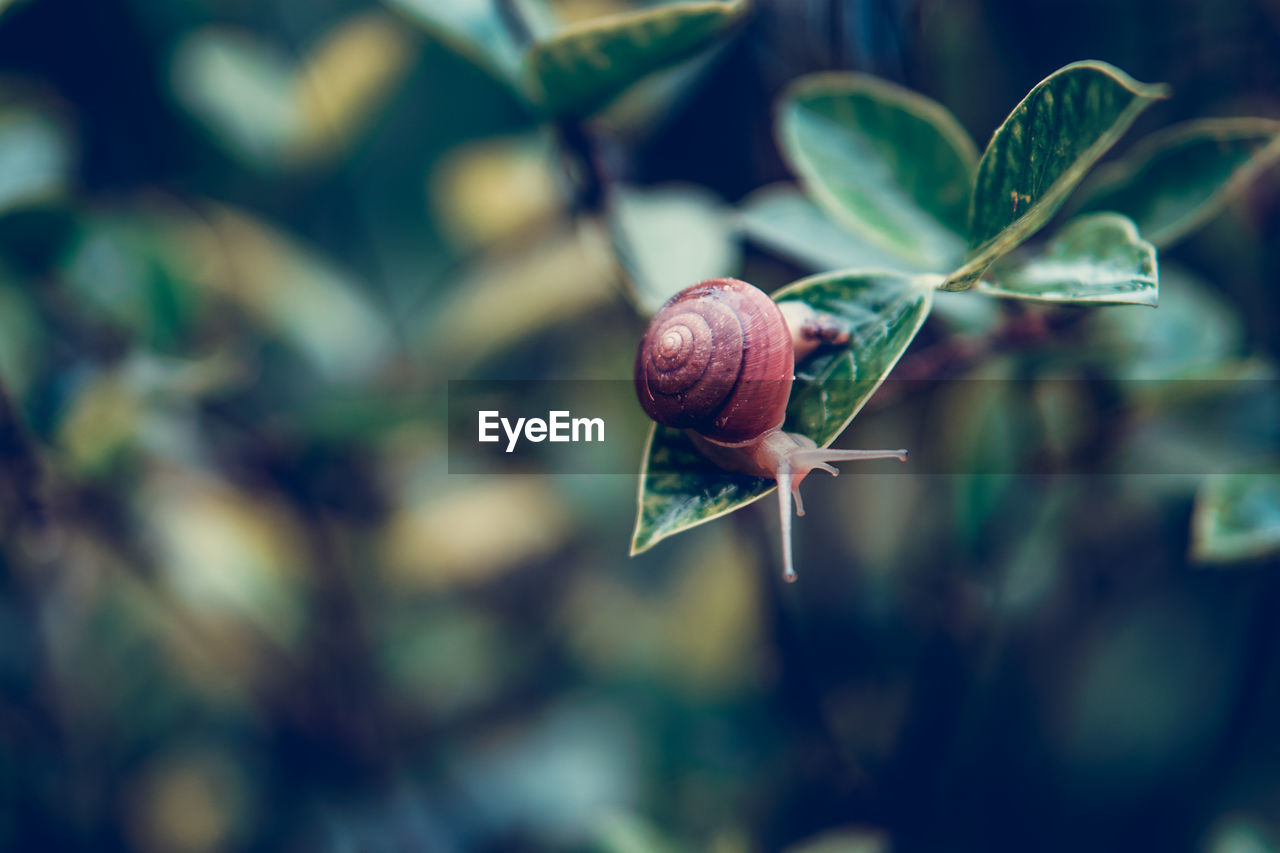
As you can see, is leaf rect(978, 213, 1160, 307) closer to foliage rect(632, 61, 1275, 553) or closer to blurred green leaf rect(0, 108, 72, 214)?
foliage rect(632, 61, 1275, 553)

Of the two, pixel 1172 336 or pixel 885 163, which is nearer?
pixel 885 163

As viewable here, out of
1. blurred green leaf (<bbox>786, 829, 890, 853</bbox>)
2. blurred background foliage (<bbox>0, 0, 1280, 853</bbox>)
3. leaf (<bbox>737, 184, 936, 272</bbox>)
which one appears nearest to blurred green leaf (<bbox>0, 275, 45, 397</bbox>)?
blurred background foliage (<bbox>0, 0, 1280, 853</bbox>)

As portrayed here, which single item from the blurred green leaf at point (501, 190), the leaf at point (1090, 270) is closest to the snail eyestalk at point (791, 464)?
the leaf at point (1090, 270)

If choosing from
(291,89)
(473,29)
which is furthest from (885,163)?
(291,89)

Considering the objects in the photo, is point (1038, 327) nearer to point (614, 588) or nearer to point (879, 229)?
point (879, 229)

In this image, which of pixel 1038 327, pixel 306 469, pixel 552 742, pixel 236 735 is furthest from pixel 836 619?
pixel 236 735

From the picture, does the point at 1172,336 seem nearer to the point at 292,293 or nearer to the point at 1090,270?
the point at 1090,270

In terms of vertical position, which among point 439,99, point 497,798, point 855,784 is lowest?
point 497,798
